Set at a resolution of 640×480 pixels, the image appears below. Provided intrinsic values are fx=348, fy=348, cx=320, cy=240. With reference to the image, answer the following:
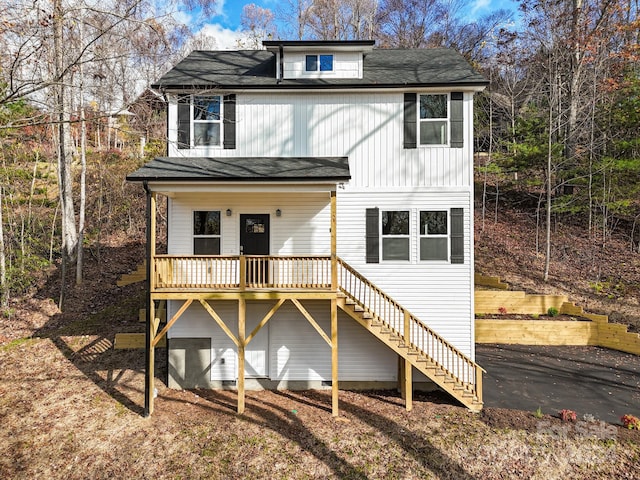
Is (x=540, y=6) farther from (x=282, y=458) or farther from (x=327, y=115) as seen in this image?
(x=282, y=458)

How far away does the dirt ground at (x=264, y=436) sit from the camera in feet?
21.0

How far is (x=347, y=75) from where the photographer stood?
9.98 metres

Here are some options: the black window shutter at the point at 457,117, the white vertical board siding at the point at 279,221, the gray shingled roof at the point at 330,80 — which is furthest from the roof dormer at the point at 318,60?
the white vertical board siding at the point at 279,221

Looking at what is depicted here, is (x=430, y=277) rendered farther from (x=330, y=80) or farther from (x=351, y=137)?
(x=330, y=80)

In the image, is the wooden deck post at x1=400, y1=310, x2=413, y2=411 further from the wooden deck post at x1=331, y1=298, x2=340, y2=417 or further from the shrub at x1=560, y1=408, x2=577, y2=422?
the shrub at x1=560, y1=408, x2=577, y2=422

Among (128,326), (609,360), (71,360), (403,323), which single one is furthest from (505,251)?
(71,360)

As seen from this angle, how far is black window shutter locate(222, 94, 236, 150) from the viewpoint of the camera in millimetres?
9711

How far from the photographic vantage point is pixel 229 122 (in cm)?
972

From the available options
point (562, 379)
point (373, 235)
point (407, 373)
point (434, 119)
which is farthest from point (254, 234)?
point (562, 379)

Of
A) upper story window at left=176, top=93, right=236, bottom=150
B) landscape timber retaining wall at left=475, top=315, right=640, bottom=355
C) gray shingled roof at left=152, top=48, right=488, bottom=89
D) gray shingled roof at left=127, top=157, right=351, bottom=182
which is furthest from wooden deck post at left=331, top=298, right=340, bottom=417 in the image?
landscape timber retaining wall at left=475, top=315, right=640, bottom=355

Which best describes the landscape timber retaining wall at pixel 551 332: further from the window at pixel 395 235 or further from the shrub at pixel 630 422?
the window at pixel 395 235

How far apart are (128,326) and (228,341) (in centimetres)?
473

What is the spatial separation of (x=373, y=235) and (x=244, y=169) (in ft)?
12.4

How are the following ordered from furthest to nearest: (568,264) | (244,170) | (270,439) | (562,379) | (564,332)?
(568,264) → (564,332) → (562,379) → (244,170) → (270,439)
